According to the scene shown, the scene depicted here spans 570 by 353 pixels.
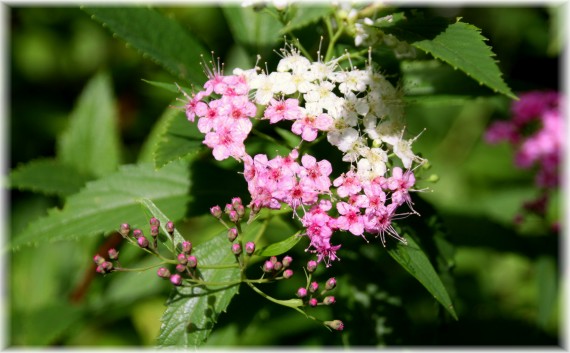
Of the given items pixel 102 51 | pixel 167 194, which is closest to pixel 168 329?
pixel 167 194

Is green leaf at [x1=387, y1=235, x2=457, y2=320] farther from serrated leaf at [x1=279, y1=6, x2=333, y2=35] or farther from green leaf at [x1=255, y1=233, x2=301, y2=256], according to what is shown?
serrated leaf at [x1=279, y1=6, x2=333, y2=35]

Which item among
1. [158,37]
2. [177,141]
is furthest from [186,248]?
[158,37]

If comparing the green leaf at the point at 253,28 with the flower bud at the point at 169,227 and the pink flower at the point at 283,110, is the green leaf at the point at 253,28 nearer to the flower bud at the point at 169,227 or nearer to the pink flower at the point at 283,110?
the pink flower at the point at 283,110

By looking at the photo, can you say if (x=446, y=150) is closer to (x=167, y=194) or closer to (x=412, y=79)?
(x=412, y=79)

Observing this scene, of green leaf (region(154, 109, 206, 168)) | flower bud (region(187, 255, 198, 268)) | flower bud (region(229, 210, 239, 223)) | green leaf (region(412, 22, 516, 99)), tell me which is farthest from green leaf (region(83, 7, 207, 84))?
green leaf (region(412, 22, 516, 99))

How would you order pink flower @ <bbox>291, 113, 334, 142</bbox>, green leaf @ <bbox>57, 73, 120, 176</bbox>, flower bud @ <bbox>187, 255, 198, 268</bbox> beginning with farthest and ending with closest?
green leaf @ <bbox>57, 73, 120, 176</bbox>
pink flower @ <bbox>291, 113, 334, 142</bbox>
flower bud @ <bbox>187, 255, 198, 268</bbox>
